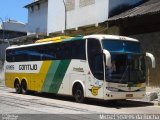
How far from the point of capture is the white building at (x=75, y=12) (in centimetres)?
3194

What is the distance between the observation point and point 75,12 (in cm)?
3534

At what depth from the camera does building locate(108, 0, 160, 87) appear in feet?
87.9

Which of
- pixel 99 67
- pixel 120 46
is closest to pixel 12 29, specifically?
pixel 120 46

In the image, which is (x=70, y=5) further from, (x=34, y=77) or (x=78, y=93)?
(x=78, y=93)

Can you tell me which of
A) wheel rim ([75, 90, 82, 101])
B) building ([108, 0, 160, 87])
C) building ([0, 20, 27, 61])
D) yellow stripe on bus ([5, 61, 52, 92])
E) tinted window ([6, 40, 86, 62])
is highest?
building ([0, 20, 27, 61])

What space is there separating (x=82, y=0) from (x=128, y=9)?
14.4ft

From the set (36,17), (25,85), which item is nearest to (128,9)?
(25,85)

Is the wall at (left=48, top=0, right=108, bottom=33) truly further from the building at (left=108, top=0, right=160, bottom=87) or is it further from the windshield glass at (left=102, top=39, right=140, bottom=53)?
the windshield glass at (left=102, top=39, right=140, bottom=53)

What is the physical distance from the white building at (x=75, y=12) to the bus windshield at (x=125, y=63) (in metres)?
12.1

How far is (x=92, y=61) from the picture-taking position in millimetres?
19422

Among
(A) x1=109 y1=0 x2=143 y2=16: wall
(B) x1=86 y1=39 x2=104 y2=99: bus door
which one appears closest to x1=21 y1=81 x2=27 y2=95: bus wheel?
(B) x1=86 y1=39 x2=104 y2=99: bus door

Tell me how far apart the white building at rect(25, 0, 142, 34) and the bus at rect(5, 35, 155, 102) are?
8.68 meters

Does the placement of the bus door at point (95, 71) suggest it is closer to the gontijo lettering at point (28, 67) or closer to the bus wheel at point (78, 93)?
the bus wheel at point (78, 93)

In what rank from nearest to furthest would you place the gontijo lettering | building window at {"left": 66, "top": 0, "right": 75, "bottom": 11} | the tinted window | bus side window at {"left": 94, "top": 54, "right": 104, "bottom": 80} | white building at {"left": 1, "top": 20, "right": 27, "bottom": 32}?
1. bus side window at {"left": 94, "top": 54, "right": 104, "bottom": 80}
2. the tinted window
3. the gontijo lettering
4. building window at {"left": 66, "top": 0, "right": 75, "bottom": 11}
5. white building at {"left": 1, "top": 20, "right": 27, "bottom": 32}
